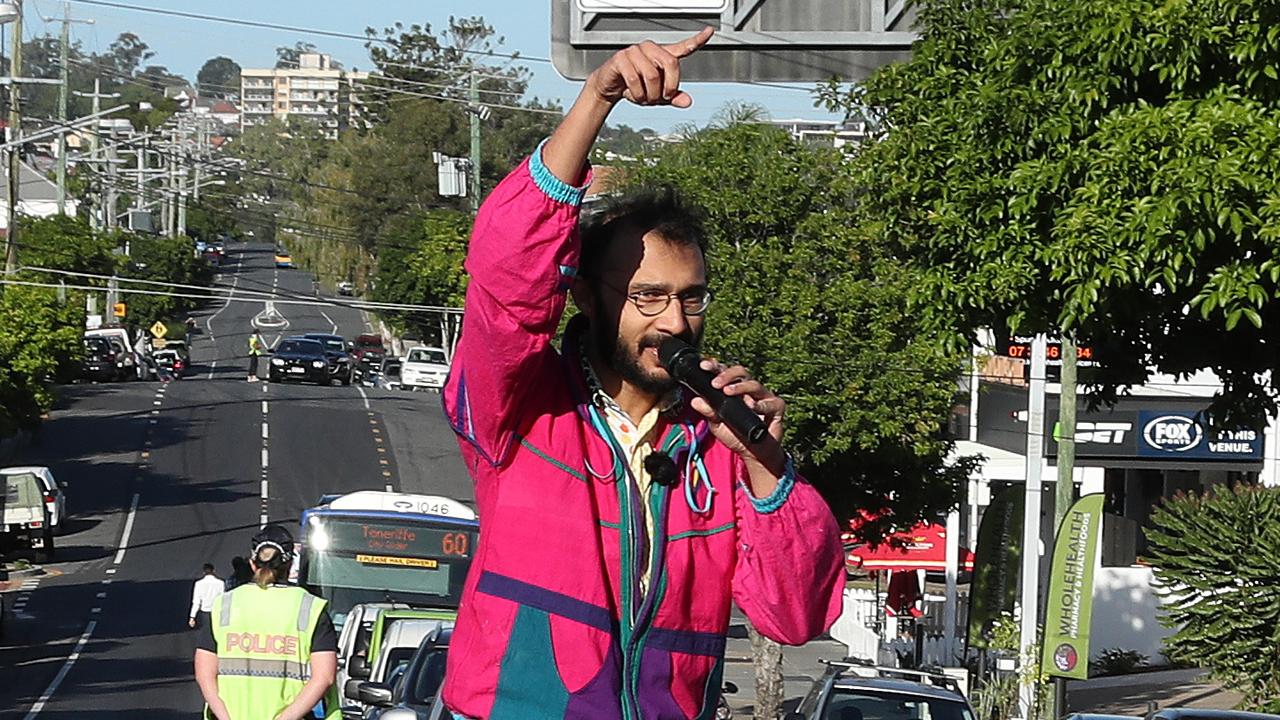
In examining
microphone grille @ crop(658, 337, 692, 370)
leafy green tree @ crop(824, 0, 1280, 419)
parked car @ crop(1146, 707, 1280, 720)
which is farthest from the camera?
parked car @ crop(1146, 707, 1280, 720)

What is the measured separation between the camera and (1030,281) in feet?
33.1

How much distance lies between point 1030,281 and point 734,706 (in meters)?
19.0

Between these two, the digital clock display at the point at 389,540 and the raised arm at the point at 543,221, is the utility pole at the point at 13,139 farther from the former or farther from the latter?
the raised arm at the point at 543,221

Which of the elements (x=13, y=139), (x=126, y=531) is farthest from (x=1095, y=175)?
(x=13, y=139)

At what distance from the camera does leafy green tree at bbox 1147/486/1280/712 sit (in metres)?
22.9

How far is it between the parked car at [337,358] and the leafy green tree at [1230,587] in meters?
44.0

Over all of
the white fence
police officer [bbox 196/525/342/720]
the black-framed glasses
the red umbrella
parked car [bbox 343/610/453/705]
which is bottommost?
the white fence

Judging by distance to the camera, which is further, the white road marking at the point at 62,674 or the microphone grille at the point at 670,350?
the white road marking at the point at 62,674

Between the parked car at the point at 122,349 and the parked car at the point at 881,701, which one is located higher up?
the parked car at the point at 122,349

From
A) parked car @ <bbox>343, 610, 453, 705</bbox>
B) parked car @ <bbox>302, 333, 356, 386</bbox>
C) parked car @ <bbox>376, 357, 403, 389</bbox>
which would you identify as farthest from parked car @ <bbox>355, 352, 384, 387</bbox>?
parked car @ <bbox>343, 610, 453, 705</bbox>

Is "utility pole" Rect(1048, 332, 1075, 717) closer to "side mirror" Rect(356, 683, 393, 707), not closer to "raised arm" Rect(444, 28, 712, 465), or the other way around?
"side mirror" Rect(356, 683, 393, 707)

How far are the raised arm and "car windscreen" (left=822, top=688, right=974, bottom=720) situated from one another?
12.2 m

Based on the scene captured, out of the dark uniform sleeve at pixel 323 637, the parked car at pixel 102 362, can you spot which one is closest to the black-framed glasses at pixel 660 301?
the dark uniform sleeve at pixel 323 637

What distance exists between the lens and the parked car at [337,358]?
6575 cm
